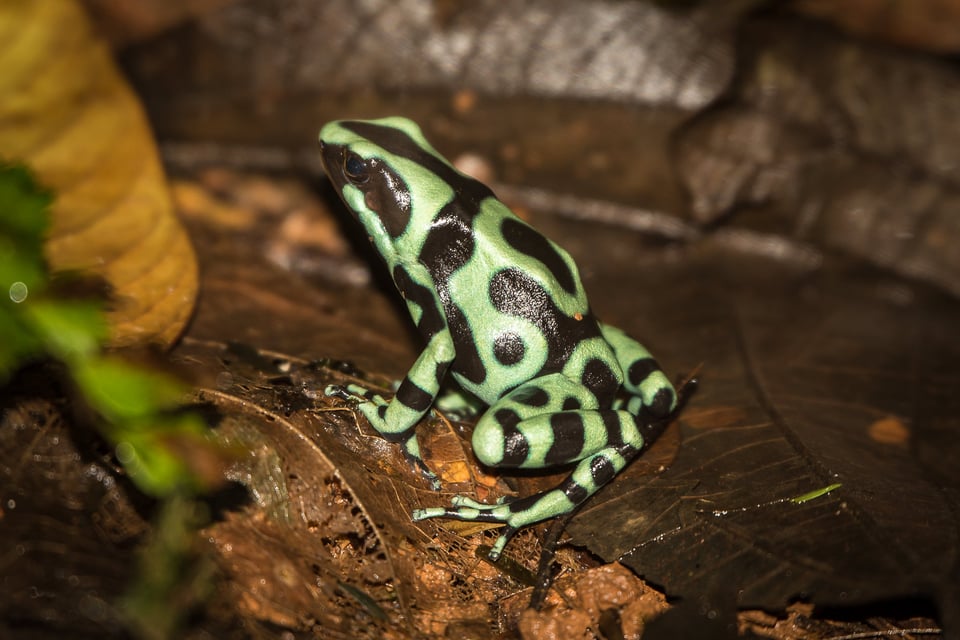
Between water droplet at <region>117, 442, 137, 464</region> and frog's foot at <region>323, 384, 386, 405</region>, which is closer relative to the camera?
water droplet at <region>117, 442, 137, 464</region>

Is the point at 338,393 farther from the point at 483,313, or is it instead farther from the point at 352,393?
the point at 483,313

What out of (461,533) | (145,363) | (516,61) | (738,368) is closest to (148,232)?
(145,363)

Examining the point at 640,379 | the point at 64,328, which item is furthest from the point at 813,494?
the point at 64,328

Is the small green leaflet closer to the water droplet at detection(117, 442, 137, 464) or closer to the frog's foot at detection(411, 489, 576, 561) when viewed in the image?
the frog's foot at detection(411, 489, 576, 561)

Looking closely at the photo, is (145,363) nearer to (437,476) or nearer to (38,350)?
(38,350)

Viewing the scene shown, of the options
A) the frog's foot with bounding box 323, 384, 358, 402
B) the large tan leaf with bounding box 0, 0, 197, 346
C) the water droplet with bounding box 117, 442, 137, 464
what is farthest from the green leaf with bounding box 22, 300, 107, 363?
the frog's foot with bounding box 323, 384, 358, 402

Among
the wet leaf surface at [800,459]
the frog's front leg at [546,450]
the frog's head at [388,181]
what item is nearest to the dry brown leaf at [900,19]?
the wet leaf surface at [800,459]
